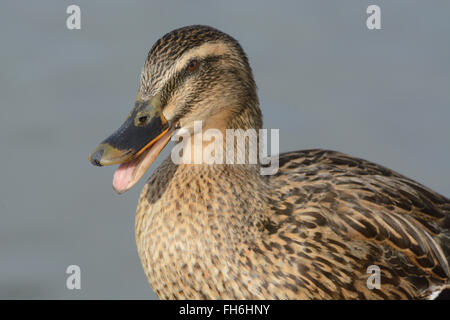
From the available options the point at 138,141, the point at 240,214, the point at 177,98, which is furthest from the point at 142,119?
the point at 240,214

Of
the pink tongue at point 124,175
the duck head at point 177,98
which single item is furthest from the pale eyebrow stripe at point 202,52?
the pink tongue at point 124,175

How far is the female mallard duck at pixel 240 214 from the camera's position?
14.2ft

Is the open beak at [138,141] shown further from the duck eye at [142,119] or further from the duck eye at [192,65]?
the duck eye at [192,65]

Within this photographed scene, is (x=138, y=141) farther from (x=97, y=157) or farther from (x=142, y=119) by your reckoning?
(x=97, y=157)

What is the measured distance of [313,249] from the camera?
4.42 m

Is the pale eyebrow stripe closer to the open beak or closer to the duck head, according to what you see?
the duck head

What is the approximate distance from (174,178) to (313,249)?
866 mm

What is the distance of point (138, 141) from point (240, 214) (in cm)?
70

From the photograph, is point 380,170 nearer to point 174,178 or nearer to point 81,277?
point 174,178

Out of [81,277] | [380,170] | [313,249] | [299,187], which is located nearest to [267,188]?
[299,187]

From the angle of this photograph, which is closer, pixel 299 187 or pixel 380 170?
pixel 299 187

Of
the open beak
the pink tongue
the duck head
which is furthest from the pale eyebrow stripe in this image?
the pink tongue

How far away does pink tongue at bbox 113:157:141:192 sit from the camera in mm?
4262

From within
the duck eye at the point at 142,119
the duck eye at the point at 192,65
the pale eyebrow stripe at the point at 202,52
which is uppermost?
the pale eyebrow stripe at the point at 202,52
